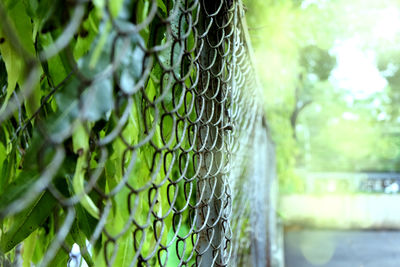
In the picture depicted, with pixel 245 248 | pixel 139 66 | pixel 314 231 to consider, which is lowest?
pixel 314 231

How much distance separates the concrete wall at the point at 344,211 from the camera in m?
7.84

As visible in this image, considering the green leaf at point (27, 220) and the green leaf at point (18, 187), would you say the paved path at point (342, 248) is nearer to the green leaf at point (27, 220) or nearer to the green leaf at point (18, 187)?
the green leaf at point (27, 220)

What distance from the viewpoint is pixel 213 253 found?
120 cm

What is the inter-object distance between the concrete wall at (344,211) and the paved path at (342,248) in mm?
287

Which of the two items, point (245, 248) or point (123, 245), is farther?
point (245, 248)

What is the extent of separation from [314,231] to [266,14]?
16.3ft

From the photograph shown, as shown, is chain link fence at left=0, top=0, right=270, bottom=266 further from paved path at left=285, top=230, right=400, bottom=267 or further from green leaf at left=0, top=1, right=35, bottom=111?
paved path at left=285, top=230, right=400, bottom=267

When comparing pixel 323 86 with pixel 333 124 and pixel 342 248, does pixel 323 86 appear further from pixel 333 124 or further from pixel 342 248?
pixel 342 248

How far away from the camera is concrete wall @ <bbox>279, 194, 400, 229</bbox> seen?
309 inches

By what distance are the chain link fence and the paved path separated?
187 inches

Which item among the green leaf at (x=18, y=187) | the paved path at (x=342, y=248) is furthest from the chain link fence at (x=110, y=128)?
the paved path at (x=342, y=248)

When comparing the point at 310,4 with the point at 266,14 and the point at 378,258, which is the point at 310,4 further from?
the point at 378,258

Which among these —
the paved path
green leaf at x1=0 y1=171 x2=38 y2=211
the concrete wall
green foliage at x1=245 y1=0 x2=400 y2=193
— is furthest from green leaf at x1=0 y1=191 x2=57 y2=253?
the concrete wall

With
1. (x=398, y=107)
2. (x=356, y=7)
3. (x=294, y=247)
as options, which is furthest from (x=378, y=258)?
(x=398, y=107)
